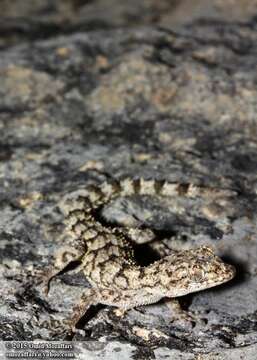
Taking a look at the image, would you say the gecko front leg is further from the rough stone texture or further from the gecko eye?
the gecko eye

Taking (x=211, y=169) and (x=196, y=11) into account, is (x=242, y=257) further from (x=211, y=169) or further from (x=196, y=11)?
(x=196, y=11)

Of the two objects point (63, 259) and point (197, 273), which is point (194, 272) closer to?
point (197, 273)

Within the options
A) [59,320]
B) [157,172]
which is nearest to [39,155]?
[157,172]

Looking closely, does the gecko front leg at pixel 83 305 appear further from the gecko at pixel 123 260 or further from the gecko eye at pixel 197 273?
the gecko eye at pixel 197 273

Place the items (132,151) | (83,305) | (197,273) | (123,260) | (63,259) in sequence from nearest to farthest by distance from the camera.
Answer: (197,273) < (83,305) < (123,260) < (63,259) < (132,151)

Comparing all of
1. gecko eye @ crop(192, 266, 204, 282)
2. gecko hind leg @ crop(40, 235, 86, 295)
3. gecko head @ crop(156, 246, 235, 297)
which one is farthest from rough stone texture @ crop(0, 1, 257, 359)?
gecko eye @ crop(192, 266, 204, 282)

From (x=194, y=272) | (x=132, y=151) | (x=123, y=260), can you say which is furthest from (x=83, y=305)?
(x=132, y=151)
